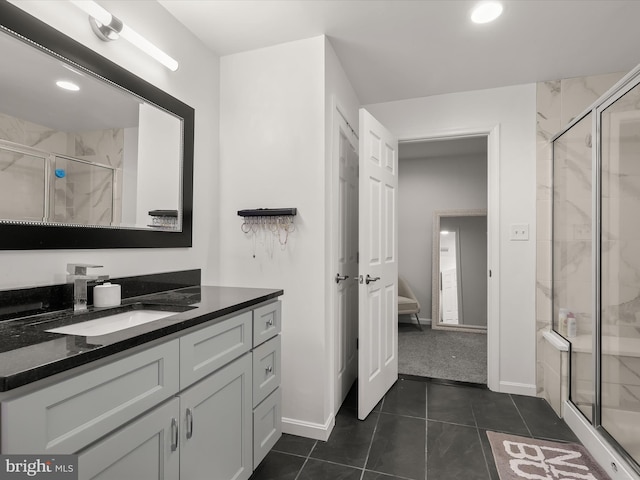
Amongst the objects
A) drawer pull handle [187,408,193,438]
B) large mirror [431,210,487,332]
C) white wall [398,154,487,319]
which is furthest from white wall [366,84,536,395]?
drawer pull handle [187,408,193,438]

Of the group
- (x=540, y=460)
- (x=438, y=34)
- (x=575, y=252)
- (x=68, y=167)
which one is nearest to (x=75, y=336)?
(x=68, y=167)

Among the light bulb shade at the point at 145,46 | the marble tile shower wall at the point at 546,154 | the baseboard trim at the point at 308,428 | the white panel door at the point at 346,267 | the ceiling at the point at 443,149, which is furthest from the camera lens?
the ceiling at the point at 443,149

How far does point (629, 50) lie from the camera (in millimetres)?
2268

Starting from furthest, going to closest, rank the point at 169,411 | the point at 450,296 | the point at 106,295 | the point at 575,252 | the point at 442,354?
the point at 450,296
the point at 442,354
the point at 575,252
the point at 106,295
the point at 169,411

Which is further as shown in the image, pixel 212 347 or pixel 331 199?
pixel 331 199

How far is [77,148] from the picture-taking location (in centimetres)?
138

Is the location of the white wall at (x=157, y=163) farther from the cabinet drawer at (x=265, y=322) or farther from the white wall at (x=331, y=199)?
the white wall at (x=331, y=199)

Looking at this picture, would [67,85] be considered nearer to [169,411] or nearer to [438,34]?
[169,411]

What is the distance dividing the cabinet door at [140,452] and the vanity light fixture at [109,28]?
4.76 ft

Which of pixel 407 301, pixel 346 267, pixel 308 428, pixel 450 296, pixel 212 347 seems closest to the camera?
pixel 212 347

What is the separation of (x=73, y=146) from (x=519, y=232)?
288 centimetres

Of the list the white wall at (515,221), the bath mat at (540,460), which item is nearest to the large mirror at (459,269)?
the white wall at (515,221)

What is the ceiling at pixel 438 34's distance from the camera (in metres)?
1.84

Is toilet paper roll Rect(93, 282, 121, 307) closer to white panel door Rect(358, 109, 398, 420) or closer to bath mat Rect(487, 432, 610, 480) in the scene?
white panel door Rect(358, 109, 398, 420)
